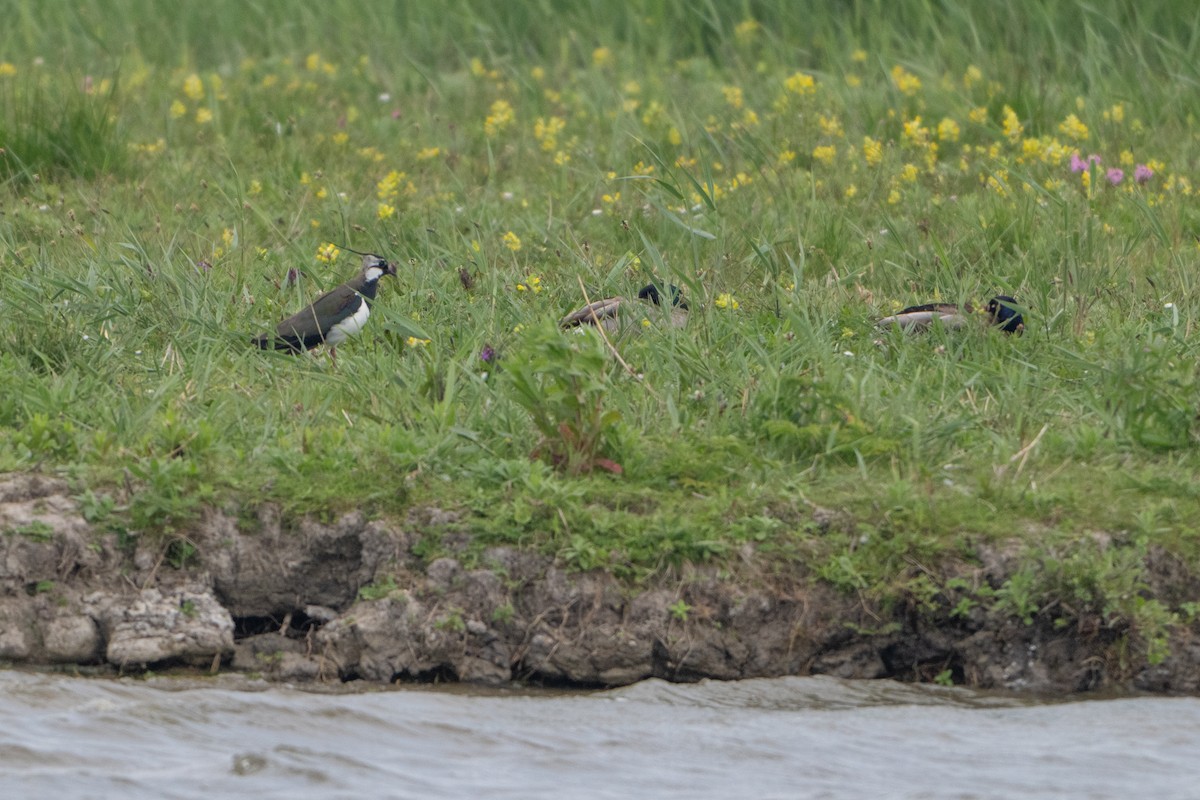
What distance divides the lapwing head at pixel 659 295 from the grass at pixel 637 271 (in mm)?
69

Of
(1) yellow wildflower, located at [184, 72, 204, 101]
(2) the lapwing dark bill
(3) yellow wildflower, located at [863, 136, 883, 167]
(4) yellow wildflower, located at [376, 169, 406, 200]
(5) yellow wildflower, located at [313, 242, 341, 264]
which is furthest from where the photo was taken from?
(1) yellow wildflower, located at [184, 72, 204, 101]

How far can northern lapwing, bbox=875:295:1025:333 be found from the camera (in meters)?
5.55

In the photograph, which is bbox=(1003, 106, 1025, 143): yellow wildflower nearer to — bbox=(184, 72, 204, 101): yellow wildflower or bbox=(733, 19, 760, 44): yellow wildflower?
bbox=(733, 19, 760, 44): yellow wildflower

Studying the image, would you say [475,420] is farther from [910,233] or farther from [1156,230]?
[1156,230]

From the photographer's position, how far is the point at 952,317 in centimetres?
563

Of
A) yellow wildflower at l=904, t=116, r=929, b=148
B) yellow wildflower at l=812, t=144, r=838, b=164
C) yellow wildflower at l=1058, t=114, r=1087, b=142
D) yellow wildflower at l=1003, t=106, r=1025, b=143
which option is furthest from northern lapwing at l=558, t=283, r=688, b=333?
yellow wildflower at l=1058, t=114, r=1087, b=142

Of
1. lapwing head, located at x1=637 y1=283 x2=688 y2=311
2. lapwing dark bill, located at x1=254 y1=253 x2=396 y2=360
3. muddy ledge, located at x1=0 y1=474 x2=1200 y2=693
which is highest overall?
lapwing head, located at x1=637 y1=283 x2=688 y2=311

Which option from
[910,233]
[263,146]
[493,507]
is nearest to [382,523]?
[493,507]

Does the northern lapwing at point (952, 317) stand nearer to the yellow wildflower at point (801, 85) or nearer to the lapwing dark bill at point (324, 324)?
the lapwing dark bill at point (324, 324)

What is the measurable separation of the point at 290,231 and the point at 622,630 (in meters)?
3.25

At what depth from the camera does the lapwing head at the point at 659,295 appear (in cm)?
574

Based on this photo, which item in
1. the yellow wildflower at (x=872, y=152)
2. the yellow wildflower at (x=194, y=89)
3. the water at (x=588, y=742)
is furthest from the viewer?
the yellow wildflower at (x=194, y=89)

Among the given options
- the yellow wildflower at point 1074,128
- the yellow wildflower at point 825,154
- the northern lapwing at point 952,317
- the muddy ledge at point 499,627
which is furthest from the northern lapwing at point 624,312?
the yellow wildflower at point 1074,128

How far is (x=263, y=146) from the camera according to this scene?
819 centimetres
